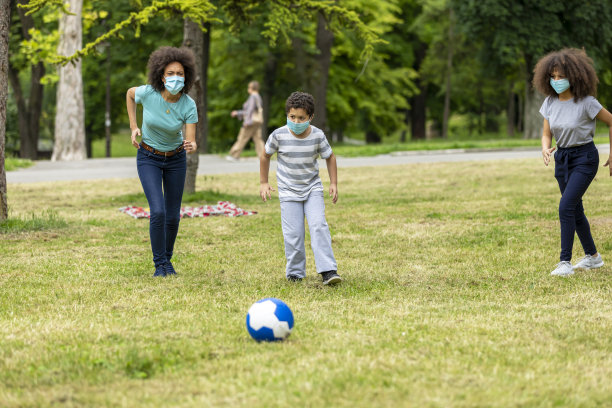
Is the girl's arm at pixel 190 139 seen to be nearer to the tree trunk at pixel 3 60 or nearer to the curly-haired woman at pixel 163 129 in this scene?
the curly-haired woman at pixel 163 129

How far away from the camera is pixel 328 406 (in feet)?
12.8

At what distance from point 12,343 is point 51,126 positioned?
47.8 metres

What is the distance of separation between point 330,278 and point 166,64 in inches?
93.1

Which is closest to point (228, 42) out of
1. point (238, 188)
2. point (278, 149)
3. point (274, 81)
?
point (274, 81)

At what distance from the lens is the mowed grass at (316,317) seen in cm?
415

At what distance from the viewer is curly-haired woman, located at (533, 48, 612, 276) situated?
23.9ft

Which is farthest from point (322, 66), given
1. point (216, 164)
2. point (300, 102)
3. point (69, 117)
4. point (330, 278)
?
point (330, 278)

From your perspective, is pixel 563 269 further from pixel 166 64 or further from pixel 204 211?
pixel 204 211

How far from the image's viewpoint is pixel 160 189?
24.3 feet

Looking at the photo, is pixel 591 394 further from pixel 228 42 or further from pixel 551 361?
pixel 228 42

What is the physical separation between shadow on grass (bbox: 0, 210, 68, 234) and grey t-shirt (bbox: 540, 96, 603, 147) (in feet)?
21.4

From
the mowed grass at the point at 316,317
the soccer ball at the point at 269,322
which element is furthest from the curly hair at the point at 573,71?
the soccer ball at the point at 269,322

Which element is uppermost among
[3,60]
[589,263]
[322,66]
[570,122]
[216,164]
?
[322,66]

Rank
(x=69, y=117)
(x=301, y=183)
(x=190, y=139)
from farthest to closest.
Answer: (x=69, y=117) < (x=190, y=139) < (x=301, y=183)
